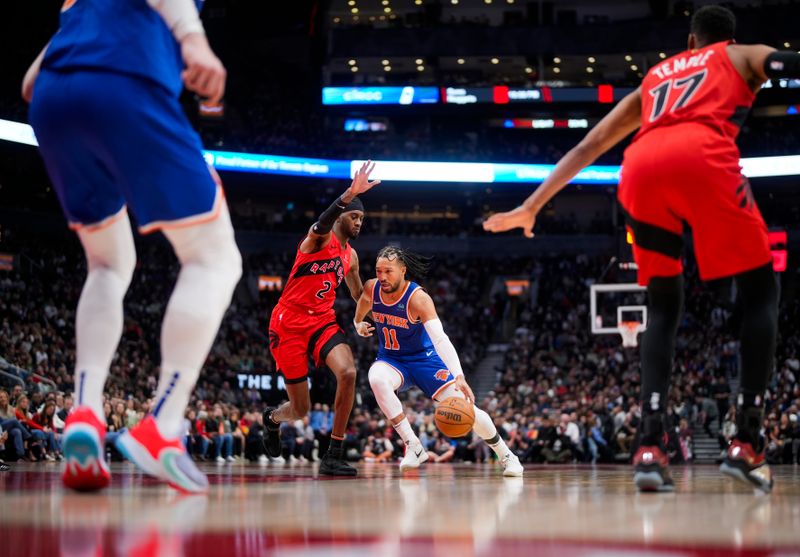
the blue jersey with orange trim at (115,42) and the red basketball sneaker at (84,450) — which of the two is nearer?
the red basketball sneaker at (84,450)

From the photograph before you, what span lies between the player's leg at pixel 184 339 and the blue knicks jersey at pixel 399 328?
4325 mm

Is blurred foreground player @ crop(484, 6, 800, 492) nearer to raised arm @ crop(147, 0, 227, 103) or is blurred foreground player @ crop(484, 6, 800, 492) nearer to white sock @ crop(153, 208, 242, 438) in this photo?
white sock @ crop(153, 208, 242, 438)

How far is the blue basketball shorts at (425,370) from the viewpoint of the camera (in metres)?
7.71

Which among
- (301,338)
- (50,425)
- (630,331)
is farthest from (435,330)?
(630,331)

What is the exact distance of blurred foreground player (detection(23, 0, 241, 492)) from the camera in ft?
10.4

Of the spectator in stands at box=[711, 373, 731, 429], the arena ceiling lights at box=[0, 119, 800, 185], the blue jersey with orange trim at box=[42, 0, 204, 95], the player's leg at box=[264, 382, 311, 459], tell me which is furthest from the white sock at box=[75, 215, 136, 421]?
the arena ceiling lights at box=[0, 119, 800, 185]

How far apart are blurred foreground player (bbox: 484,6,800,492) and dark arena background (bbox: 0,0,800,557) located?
6.78 meters

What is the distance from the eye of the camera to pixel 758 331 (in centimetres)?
381

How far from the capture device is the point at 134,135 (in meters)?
3.17

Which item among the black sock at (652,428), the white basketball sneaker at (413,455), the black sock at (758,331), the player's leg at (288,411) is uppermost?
the black sock at (758,331)

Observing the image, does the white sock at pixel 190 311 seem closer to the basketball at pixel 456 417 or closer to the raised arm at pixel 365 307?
the basketball at pixel 456 417

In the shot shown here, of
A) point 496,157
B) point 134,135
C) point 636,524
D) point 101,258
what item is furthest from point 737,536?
point 496,157

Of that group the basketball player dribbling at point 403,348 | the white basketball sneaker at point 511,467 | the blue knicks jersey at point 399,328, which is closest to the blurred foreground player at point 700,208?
the white basketball sneaker at point 511,467

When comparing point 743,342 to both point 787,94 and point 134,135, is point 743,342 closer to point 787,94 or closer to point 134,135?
point 134,135
